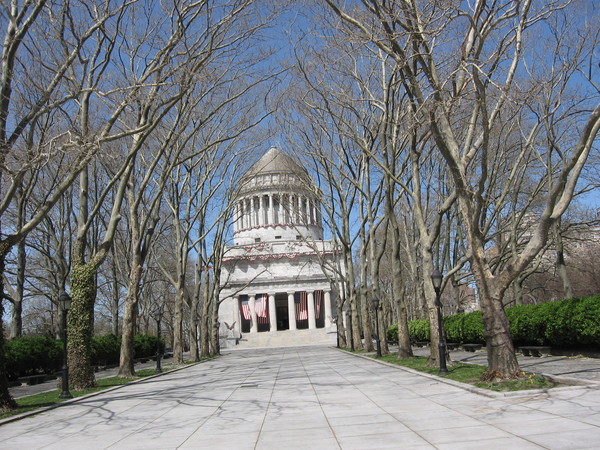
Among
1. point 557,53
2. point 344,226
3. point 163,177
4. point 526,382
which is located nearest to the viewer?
point 526,382

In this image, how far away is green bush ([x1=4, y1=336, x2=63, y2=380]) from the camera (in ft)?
74.1

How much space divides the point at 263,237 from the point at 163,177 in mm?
52159

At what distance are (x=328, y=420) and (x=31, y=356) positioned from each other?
1912 cm

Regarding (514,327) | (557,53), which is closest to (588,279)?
(514,327)

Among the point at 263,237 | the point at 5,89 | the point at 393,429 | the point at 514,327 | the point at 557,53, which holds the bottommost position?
the point at 393,429

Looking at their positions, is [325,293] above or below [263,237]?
below

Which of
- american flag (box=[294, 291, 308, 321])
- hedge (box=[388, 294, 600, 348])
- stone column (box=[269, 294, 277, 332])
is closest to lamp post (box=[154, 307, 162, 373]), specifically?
hedge (box=[388, 294, 600, 348])

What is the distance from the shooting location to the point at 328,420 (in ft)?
29.0

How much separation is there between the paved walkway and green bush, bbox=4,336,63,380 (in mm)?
10839

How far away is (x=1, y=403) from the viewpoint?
11.9m

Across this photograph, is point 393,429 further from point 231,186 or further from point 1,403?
point 231,186

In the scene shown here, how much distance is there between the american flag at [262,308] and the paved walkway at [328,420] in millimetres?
53173

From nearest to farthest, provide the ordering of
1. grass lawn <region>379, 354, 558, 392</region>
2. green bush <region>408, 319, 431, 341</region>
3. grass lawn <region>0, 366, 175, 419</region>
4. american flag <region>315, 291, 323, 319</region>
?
grass lawn <region>379, 354, 558, 392</region>, grass lawn <region>0, 366, 175, 419</region>, green bush <region>408, 319, 431, 341</region>, american flag <region>315, 291, 323, 319</region>

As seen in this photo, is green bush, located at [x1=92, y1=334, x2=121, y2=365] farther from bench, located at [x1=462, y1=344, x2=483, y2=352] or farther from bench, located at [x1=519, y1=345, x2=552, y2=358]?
bench, located at [x1=519, y1=345, x2=552, y2=358]
